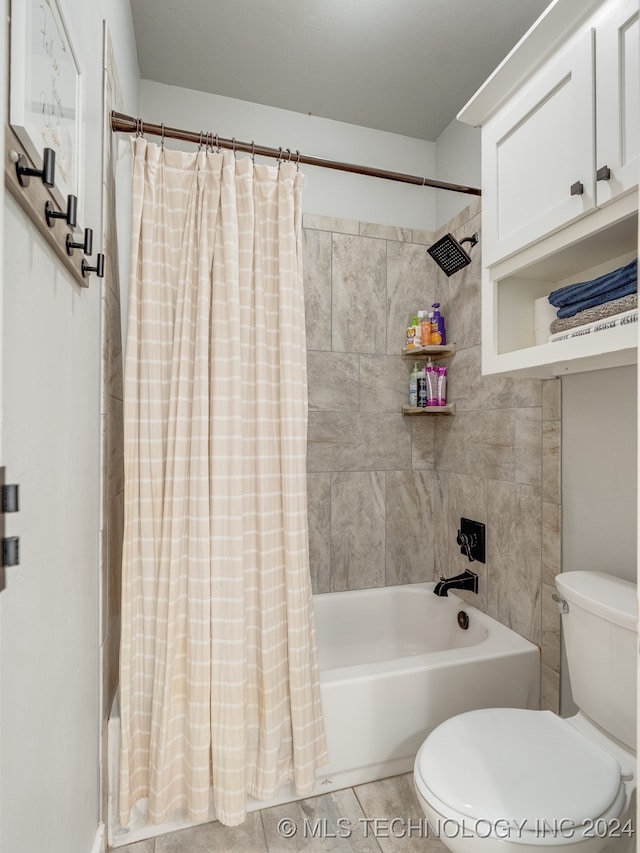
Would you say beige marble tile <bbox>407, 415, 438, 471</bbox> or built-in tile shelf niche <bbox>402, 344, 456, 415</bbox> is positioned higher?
built-in tile shelf niche <bbox>402, 344, 456, 415</bbox>

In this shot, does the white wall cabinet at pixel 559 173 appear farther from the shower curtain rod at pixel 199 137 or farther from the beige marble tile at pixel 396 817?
the beige marble tile at pixel 396 817

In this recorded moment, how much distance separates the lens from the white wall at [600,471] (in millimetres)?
1467

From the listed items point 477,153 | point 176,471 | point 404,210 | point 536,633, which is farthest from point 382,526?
point 477,153

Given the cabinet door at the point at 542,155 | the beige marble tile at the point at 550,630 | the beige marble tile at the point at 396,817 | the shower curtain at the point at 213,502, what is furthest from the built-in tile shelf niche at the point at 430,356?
the beige marble tile at the point at 396,817

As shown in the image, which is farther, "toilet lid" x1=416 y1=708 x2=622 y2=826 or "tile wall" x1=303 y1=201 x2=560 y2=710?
"tile wall" x1=303 y1=201 x2=560 y2=710

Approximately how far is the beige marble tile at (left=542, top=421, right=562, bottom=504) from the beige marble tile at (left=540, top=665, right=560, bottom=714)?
0.63m

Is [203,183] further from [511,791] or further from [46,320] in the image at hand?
[511,791]

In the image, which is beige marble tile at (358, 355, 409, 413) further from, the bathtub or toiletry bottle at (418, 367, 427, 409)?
the bathtub

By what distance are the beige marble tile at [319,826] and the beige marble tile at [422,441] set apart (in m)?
1.45

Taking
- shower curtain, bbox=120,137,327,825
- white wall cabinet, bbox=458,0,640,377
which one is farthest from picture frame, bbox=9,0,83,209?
white wall cabinet, bbox=458,0,640,377

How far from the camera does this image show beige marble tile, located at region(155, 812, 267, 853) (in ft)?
4.57

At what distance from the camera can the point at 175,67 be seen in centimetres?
205

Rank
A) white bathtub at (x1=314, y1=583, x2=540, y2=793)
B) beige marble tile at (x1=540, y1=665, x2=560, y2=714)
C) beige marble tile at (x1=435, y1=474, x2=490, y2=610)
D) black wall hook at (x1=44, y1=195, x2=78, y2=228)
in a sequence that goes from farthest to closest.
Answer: beige marble tile at (x1=435, y1=474, x2=490, y2=610), beige marble tile at (x1=540, y1=665, x2=560, y2=714), white bathtub at (x1=314, y1=583, x2=540, y2=793), black wall hook at (x1=44, y1=195, x2=78, y2=228)

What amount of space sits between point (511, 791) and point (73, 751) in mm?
961
